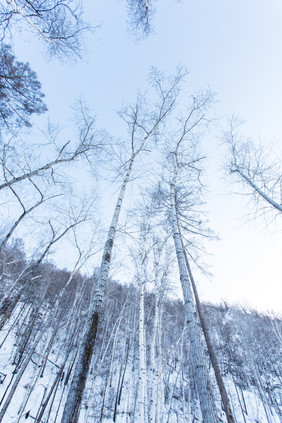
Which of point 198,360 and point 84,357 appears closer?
point 84,357

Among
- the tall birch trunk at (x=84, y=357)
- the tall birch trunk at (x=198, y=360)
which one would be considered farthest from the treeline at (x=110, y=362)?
the tall birch trunk at (x=84, y=357)

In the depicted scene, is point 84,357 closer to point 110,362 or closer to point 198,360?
point 198,360

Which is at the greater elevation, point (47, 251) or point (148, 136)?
point (148, 136)

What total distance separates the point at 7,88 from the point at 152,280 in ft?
33.2

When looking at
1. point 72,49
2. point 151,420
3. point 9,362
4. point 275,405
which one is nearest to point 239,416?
point 275,405

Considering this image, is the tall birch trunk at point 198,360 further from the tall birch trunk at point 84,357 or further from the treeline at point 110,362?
the treeline at point 110,362

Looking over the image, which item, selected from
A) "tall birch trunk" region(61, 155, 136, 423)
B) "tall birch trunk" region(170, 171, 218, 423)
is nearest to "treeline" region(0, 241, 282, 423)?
"tall birch trunk" region(170, 171, 218, 423)

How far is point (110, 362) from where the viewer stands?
49.8 feet

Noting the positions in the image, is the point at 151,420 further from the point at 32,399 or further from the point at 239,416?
the point at 239,416

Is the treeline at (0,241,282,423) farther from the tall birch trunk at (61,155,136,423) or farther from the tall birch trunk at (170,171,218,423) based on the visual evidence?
the tall birch trunk at (61,155,136,423)

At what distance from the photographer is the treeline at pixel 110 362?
9.10 metres

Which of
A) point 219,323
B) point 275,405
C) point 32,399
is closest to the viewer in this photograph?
point 32,399

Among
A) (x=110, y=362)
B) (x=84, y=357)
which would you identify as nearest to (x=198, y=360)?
(x=84, y=357)

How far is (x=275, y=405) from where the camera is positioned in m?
17.9
